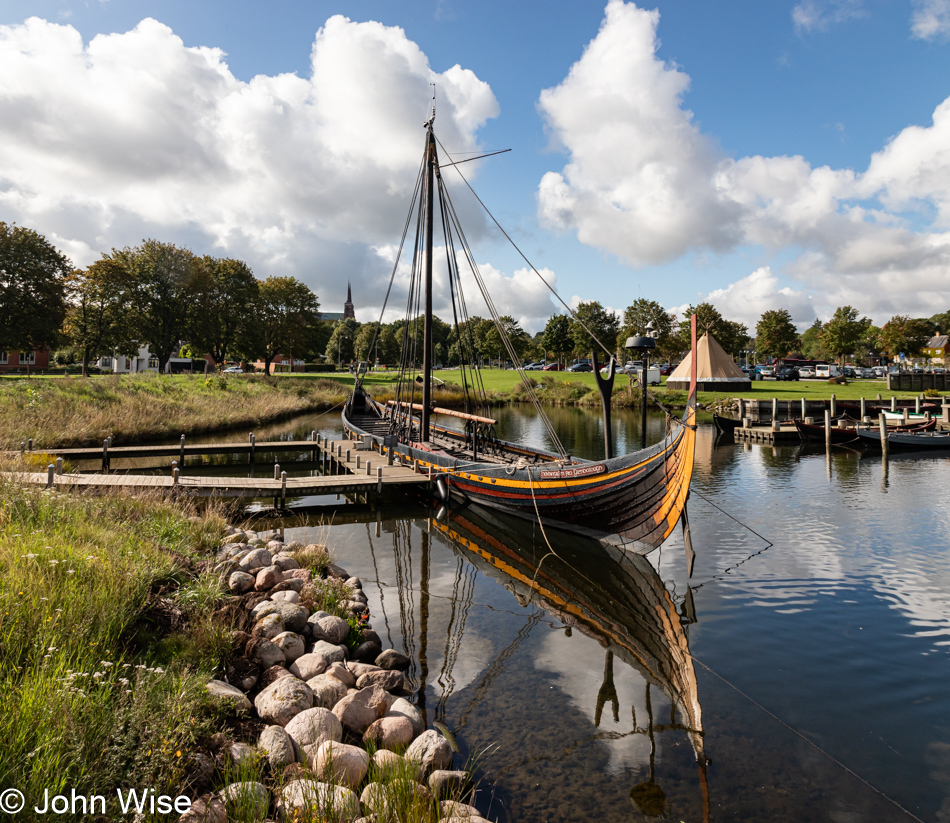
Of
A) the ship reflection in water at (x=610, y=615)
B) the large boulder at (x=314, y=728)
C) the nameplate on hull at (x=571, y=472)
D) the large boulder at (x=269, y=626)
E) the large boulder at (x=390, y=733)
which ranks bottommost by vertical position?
the ship reflection in water at (x=610, y=615)

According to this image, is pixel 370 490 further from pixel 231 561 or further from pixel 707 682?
pixel 707 682

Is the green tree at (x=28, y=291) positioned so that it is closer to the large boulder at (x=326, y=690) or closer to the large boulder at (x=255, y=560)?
the large boulder at (x=255, y=560)

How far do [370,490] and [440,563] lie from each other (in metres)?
5.64

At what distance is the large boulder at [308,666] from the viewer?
6521 millimetres

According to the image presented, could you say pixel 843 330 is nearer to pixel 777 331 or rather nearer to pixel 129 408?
pixel 777 331

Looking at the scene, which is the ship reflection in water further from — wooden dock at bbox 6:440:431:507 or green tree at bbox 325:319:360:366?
green tree at bbox 325:319:360:366

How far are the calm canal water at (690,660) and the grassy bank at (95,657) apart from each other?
297 cm

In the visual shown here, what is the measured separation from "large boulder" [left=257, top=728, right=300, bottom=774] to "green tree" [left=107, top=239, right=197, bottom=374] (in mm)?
49149

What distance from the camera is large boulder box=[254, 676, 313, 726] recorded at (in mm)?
5527

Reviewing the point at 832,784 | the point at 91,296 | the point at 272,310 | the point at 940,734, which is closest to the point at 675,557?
the point at 940,734

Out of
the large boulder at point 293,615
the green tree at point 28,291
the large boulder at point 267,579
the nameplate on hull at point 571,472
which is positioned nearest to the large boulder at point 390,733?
the large boulder at point 293,615

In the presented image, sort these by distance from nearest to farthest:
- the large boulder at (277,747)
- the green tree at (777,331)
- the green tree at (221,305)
Result: the large boulder at (277,747) < the green tree at (221,305) < the green tree at (777,331)

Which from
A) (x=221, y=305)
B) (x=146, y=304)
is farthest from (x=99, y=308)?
(x=221, y=305)

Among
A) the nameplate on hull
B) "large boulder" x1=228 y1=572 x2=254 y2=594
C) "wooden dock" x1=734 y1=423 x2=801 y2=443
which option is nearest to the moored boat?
the nameplate on hull
